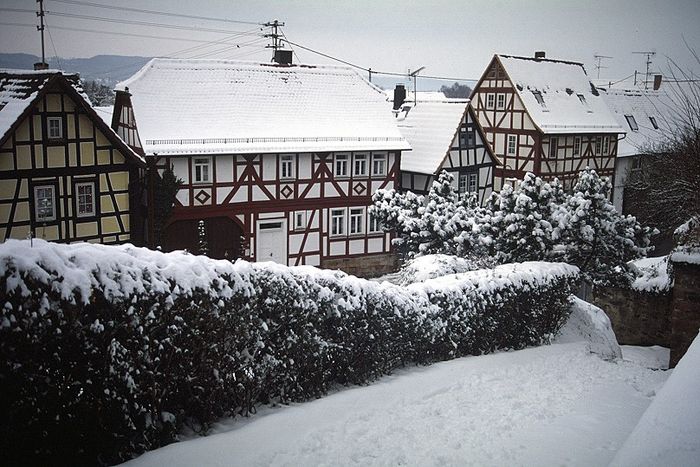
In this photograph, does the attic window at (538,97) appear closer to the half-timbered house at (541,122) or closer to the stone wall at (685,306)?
the half-timbered house at (541,122)

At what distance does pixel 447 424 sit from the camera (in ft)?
26.0

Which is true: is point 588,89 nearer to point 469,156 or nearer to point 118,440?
point 469,156

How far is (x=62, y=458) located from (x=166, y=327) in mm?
1579

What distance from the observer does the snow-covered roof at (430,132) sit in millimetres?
27358

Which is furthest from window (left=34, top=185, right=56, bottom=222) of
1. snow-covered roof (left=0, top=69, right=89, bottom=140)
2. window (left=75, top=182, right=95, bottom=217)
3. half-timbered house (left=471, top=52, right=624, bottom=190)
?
half-timbered house (left=471, top=52, right=624, bottom=190)

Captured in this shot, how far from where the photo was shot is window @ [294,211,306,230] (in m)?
24.7

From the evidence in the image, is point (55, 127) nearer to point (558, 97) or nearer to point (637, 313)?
point (637, 313)

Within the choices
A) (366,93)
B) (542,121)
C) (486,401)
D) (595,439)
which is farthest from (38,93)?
(542,121)

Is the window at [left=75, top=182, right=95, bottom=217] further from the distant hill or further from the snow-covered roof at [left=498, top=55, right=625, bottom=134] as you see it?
the snow-covered roof at [left=498, top=55, right=625, bottom=134]

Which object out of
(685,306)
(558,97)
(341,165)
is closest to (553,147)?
(558,97)

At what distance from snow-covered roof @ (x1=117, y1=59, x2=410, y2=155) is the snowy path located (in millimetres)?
14445

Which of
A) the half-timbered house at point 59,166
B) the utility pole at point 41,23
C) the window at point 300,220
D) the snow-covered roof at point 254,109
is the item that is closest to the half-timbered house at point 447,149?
the snow-covered roof at point 254,109

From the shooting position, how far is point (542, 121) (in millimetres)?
34031

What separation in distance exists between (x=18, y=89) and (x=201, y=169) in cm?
606
